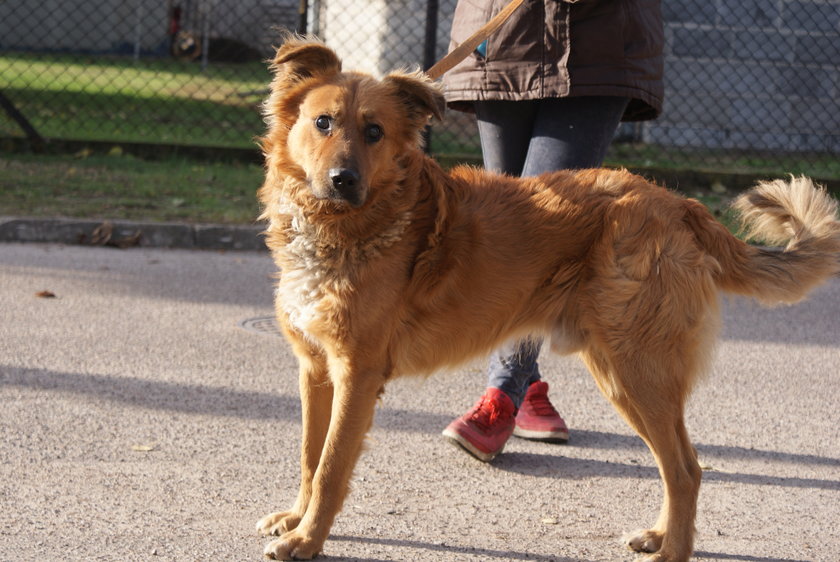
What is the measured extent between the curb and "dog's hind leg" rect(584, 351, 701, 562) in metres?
4.88

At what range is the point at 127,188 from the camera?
9.25 metres

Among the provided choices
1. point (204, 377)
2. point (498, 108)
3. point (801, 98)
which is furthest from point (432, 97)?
point (801, 98)

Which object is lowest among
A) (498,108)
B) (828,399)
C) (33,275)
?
(33,275)

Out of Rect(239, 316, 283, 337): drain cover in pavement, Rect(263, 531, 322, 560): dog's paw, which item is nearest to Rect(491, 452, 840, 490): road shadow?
Rect(263, 531, 322, 560): dog's paw

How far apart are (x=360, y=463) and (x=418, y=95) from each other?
156cm

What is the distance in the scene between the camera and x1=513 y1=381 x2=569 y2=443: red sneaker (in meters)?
4.62

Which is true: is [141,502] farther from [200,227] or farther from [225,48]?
[225,48]

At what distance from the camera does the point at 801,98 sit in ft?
43.9

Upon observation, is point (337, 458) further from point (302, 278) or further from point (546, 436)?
point (546, 436)

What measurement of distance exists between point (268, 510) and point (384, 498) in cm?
46

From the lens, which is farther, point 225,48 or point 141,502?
point 225,48

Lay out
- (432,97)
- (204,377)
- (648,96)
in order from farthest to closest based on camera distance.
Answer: (204,377) < (648,96) < (432,97)

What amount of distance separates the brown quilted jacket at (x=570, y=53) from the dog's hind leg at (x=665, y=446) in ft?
4.28

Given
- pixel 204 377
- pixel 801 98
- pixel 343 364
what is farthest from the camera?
pixel 801 98
